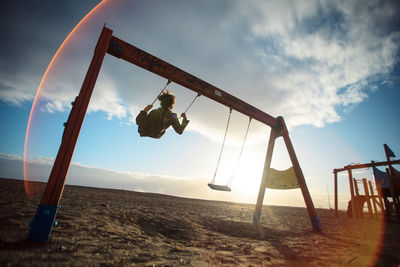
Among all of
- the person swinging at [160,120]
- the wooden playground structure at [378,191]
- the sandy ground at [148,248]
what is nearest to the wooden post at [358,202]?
the wooden playground structure at [378,191]

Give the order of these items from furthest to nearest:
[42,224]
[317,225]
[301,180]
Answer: [301,180] < [317,225] < [42,224]

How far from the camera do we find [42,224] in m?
1.95

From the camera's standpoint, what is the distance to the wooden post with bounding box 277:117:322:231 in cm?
438

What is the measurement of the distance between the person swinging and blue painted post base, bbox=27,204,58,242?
1.74 meters

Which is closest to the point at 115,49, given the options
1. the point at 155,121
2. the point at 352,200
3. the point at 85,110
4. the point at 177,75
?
the point at 177,75

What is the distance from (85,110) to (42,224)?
58.6 inches

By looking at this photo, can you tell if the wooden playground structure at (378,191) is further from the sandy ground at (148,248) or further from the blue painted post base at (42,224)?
the blue painted post base at (42,224)

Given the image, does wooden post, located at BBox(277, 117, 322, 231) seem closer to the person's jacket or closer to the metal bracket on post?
the person's jacket

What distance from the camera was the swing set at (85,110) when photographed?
2.06 meters

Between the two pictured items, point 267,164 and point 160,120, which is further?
point 267,164

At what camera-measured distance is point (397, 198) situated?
272 inches

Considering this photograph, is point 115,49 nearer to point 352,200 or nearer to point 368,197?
point 352,200

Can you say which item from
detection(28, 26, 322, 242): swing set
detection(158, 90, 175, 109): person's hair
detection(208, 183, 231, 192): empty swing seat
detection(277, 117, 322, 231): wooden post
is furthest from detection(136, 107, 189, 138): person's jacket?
detection(277, 117, 322, 231): wooden post

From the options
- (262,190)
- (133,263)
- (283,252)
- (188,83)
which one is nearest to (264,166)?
(262,190)
